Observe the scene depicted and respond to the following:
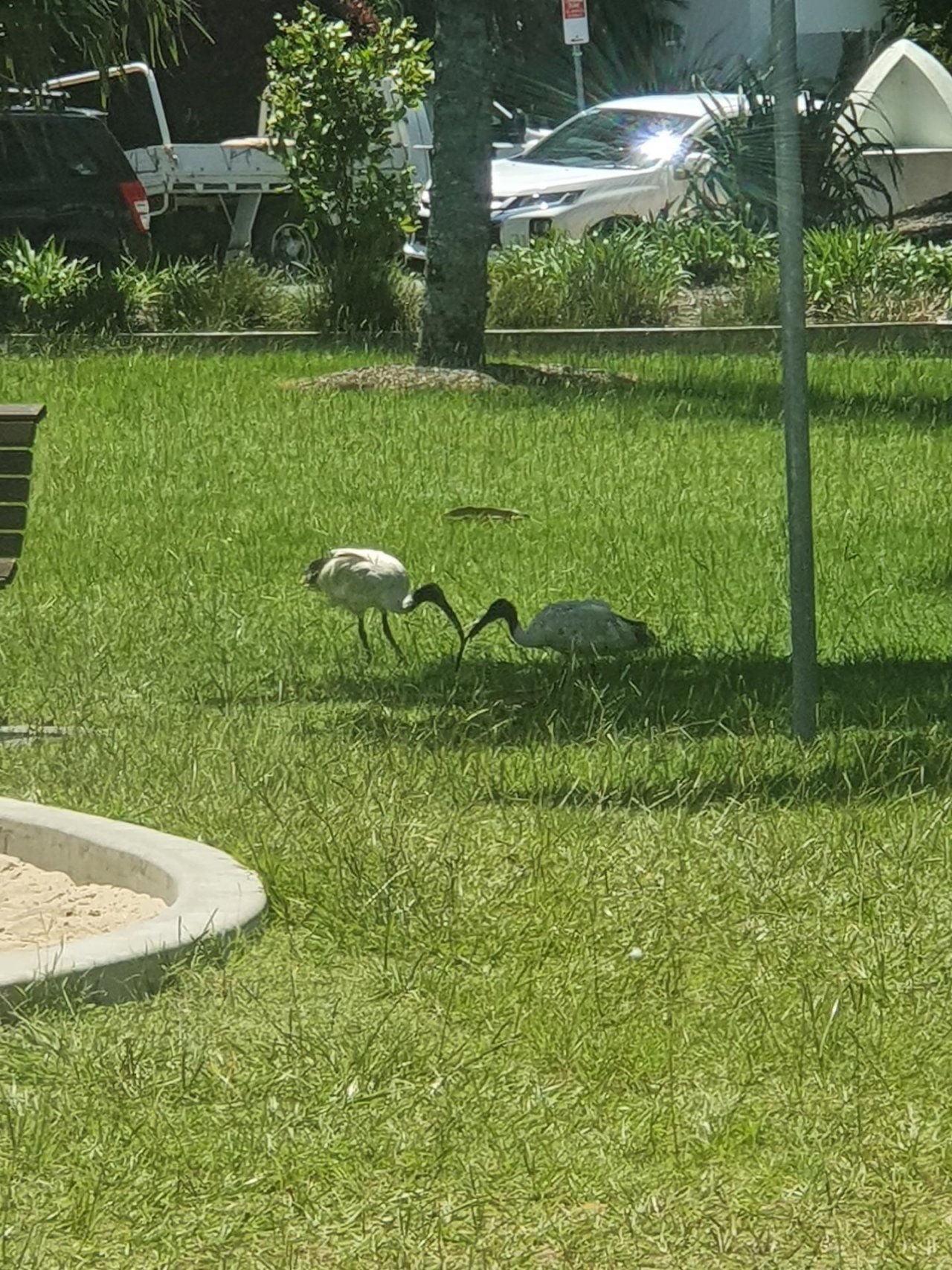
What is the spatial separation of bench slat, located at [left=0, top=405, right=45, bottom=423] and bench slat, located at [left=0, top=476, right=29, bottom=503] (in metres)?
0.17

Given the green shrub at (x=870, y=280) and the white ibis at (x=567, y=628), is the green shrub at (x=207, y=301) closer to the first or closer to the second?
the green shrub at (x=870, y=280)

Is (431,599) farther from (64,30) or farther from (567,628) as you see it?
(64,30)

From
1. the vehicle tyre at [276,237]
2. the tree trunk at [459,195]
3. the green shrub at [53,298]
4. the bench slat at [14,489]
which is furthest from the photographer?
the vehicle tyre at [276,237]

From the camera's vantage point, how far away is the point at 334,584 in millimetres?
7270

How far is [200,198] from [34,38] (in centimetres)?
1784

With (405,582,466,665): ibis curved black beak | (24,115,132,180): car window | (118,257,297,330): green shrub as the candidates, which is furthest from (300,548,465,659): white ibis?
(24,115,132,180): car window

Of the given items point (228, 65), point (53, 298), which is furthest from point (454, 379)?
point (228, 65)

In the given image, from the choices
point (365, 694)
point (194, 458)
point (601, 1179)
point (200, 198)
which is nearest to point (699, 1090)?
point (601, 1179)

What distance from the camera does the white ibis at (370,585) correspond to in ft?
23.5

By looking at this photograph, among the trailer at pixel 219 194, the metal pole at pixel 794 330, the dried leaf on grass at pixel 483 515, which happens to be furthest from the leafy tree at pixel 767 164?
the metal pole at pixel 794 330

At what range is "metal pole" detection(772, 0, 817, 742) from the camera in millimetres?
5852

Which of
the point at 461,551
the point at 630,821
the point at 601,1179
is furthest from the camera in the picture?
the point at 461,551

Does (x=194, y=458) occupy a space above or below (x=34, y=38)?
below

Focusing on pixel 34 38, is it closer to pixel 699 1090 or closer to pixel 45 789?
pixel 45 789
